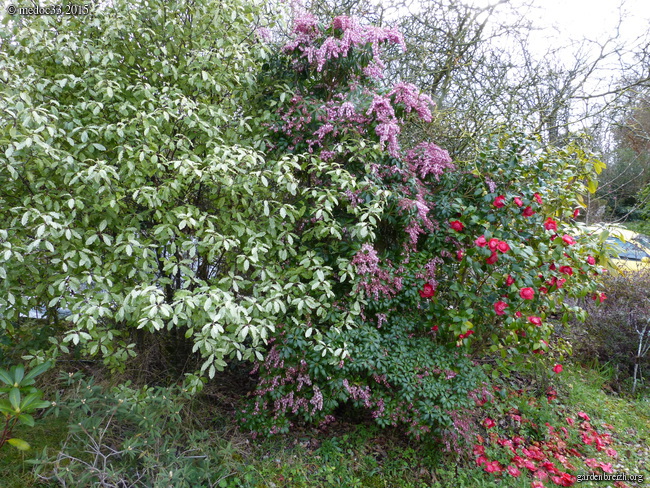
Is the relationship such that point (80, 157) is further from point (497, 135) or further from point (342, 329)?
point (497, 135)

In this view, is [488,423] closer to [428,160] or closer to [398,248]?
[398,248]

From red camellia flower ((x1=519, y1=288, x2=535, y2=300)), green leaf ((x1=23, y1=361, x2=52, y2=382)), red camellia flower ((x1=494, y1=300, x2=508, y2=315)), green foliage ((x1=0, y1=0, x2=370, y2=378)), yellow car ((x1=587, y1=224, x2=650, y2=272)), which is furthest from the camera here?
yellow car ((x1=587, y1=224, x2=650, y2=272))

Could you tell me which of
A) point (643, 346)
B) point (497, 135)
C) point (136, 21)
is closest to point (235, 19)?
point (136, 21)

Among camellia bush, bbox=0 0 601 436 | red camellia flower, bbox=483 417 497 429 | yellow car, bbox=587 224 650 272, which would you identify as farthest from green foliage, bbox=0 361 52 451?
yellow car, bbox=587 224 650 272

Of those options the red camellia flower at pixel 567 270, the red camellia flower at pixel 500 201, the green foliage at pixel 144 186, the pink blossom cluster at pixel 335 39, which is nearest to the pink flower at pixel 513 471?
the red camellia flower at pixel 567 270

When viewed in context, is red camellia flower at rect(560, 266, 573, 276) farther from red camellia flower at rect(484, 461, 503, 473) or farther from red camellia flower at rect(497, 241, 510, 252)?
red camellia flower at rect(484, 461, 503, 473)

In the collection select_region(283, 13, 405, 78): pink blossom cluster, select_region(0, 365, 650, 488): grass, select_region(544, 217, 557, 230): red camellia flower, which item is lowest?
select_region(0, 365, 650, 488): grass

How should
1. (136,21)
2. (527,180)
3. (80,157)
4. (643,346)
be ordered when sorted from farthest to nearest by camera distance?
(643,346) < (527,180) < (136,21) < (80,157)

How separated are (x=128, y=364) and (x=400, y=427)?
2020mm

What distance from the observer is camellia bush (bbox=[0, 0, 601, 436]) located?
2.36m

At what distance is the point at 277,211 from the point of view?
105 inches

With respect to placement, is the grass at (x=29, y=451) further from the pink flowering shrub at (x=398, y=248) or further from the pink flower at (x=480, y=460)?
the pink flower at (x=480, y=460)

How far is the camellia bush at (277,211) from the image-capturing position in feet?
7.75

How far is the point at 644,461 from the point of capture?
302 centimetres
